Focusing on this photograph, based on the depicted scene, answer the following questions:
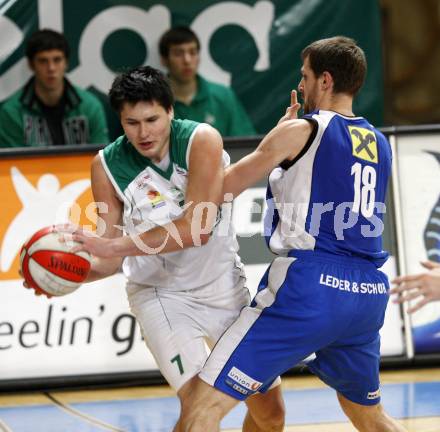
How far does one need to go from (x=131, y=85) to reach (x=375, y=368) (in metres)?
1.82

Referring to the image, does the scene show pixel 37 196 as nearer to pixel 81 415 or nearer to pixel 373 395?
pixel 81 415

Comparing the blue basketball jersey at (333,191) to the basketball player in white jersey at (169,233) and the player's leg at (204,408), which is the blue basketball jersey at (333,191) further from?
the player's leg at (204,408)

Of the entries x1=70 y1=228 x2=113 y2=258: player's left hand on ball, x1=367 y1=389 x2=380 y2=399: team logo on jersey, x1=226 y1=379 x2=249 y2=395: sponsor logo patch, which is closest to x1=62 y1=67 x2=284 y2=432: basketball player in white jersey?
x1=70 y1=228 x2=113 y2=258: player's left hand on ball

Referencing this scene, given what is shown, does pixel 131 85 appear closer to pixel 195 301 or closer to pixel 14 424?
pixel 195 301

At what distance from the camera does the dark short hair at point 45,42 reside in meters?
8.95

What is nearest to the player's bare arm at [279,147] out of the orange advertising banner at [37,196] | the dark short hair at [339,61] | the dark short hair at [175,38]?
the dark short hair at [339,61]

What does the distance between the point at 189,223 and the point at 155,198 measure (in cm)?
31

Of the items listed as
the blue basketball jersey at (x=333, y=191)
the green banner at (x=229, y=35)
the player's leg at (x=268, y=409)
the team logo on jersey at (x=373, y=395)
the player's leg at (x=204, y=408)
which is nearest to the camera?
the player's leg at (x=204, y=408)

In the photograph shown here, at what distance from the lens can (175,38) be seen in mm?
9094

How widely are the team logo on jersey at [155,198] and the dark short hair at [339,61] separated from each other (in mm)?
978

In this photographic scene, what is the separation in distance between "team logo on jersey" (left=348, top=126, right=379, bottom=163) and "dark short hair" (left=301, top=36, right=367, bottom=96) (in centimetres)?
23

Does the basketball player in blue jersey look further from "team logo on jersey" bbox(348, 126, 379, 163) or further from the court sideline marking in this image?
the court sideline marking

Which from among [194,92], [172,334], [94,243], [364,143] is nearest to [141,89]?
[94,243]

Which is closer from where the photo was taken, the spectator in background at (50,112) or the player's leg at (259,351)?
the player's leg at (259,351)
